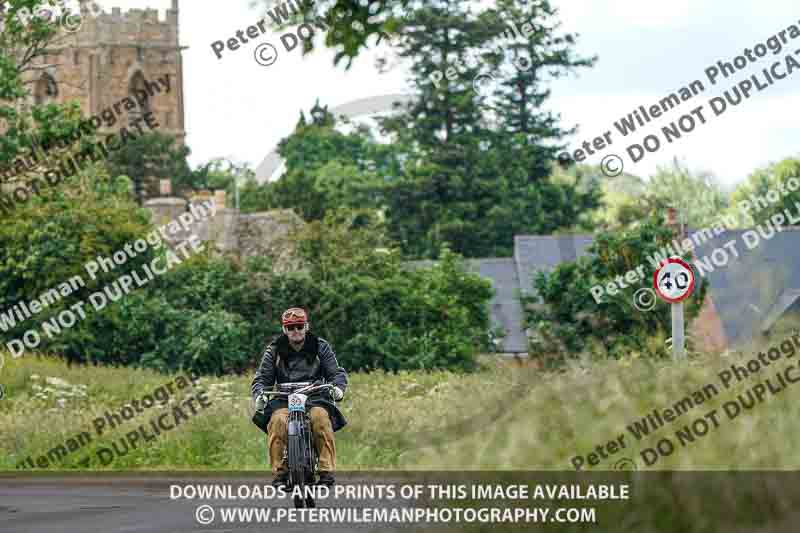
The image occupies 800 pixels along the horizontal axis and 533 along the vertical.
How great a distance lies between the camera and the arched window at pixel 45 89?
484 feet

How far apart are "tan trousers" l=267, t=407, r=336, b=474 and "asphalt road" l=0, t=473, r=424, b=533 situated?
0.55 meters

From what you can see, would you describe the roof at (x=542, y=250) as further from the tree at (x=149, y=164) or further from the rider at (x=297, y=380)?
the rider at (x=297, y=380)

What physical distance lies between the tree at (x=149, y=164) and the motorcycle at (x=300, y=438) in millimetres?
107541

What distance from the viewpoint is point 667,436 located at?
38.8 ft

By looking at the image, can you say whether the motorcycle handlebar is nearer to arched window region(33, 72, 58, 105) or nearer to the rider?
the rider

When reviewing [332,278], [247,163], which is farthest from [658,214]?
[247,163]

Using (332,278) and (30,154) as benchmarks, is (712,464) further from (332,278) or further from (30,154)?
(332,278)

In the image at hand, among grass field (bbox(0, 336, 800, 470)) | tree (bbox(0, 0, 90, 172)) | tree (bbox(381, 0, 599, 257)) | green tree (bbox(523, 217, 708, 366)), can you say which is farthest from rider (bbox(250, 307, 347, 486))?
tree (bbox(381, 0, 599, 257))

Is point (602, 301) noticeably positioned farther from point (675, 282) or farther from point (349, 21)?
point (349, 21)

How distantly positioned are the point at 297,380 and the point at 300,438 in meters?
0.60

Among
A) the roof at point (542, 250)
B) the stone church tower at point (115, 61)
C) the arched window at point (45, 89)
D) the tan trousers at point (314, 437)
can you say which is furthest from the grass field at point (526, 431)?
the arched window at point (45, 89)

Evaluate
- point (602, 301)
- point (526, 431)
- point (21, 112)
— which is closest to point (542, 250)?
point (602, 301)

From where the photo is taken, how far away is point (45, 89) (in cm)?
14975

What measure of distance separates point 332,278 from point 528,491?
140 ft
